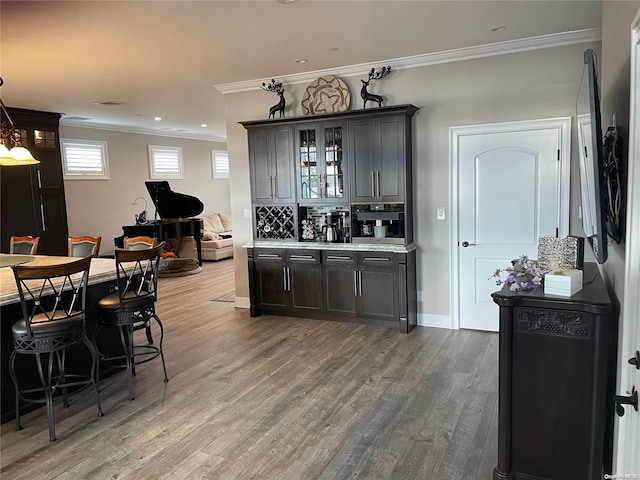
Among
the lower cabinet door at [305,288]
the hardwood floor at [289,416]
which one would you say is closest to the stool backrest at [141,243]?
the hardwood floor at [289,416]

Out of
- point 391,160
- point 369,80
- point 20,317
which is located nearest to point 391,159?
point 391,160

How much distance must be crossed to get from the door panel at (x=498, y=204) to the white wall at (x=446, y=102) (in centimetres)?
17

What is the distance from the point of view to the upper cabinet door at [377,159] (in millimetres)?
4816

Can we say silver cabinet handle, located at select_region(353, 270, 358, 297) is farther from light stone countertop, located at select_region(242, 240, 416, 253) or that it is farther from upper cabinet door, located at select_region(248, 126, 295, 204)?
upper cabinet door, located at select_region(248, 126, 295, 204)

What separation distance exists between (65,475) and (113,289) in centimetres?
→ 164

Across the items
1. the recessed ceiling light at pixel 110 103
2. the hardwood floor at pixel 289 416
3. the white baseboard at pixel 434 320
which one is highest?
the recessed ceiling light at pixel 110 103

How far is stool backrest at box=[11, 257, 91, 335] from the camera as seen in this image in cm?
280

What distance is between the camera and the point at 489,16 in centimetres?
365

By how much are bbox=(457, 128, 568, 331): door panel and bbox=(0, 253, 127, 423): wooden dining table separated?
136 inches

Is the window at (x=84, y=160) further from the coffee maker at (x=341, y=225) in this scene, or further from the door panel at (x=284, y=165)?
the coffee maker at (x=341, y=225)

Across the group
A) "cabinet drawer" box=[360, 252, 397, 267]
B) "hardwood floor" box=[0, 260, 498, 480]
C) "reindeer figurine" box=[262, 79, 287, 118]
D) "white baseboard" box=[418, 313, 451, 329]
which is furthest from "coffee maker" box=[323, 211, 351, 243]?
"reindeer figurine" box=[262, 79, 287, 118]

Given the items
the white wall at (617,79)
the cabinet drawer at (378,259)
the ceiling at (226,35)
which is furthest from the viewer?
the cabinet drawer at (378,259)

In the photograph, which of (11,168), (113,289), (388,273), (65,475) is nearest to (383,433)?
(65,475)

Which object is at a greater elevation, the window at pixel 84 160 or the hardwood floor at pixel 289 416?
the window at pixel 84 160
